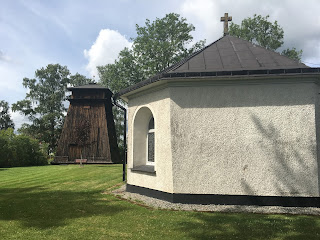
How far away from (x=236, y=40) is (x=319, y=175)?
19.0ft

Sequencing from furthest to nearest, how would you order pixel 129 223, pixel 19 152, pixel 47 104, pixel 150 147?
pixel 47 104, pixel 19 152, pixel 150 147, pixel 129 223

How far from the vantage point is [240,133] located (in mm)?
7469

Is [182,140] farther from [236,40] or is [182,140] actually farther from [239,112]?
[236,40]

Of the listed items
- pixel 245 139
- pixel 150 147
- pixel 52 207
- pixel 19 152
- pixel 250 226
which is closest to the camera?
pixel 250 226

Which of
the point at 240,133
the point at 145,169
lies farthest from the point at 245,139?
the point at 145,169

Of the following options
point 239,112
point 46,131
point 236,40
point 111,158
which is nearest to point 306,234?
point 239,112

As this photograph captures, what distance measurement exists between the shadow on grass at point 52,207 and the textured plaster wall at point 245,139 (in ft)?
8.23

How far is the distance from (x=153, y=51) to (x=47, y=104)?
861 inches

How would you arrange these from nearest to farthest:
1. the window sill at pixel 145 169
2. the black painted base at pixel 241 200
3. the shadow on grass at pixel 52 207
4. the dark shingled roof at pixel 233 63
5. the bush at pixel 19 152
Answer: the shadow on grass at pixel 52 207 → the black painted base at pixel 241 200 → the dark shingled roof at pixel 233 63 → the window sill at pixel 145 169 → the bush at pixel 19 152

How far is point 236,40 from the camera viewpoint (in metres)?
9.92

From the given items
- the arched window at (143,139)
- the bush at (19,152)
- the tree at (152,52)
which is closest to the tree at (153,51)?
the tree at (152,52)

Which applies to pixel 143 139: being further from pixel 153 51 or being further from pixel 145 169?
pixel 153 51

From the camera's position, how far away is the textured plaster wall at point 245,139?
23.6 feet

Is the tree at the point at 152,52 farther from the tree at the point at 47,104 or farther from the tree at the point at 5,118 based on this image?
the tree at the point at 5,118
